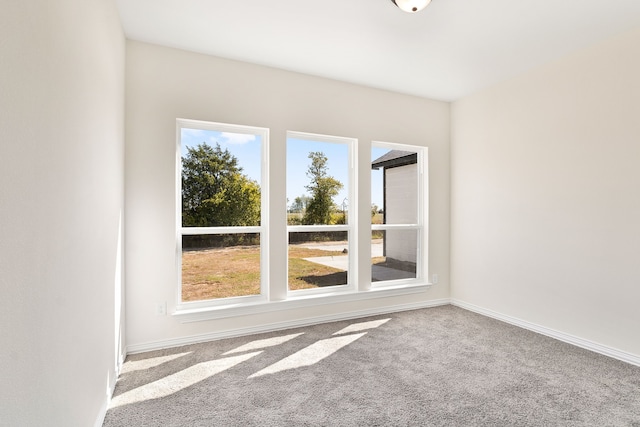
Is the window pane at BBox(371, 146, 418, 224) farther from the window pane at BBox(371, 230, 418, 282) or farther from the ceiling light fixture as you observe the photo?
the ceiling light fixture

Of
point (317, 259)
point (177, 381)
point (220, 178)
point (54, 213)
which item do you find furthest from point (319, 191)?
point (54, 213)

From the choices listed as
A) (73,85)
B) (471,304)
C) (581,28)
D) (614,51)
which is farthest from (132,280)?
(614,51)

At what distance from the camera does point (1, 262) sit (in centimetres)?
86

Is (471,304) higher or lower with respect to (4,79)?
lower

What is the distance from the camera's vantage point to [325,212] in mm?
3902

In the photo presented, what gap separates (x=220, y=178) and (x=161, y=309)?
1.36m

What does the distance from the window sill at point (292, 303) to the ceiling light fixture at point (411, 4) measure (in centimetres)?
284

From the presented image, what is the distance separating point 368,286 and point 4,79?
145 inches

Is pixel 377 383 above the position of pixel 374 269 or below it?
below

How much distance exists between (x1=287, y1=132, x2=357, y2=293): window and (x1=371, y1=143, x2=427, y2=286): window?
0.37 meters

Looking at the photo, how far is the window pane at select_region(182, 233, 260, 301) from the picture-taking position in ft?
10.6

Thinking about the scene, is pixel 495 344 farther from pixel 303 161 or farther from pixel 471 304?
pixel 303 161

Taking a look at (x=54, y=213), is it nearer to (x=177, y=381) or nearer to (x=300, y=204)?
(x=177, y=381)

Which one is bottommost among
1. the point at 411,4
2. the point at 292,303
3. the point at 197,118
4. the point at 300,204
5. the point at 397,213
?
the point at 292,303
